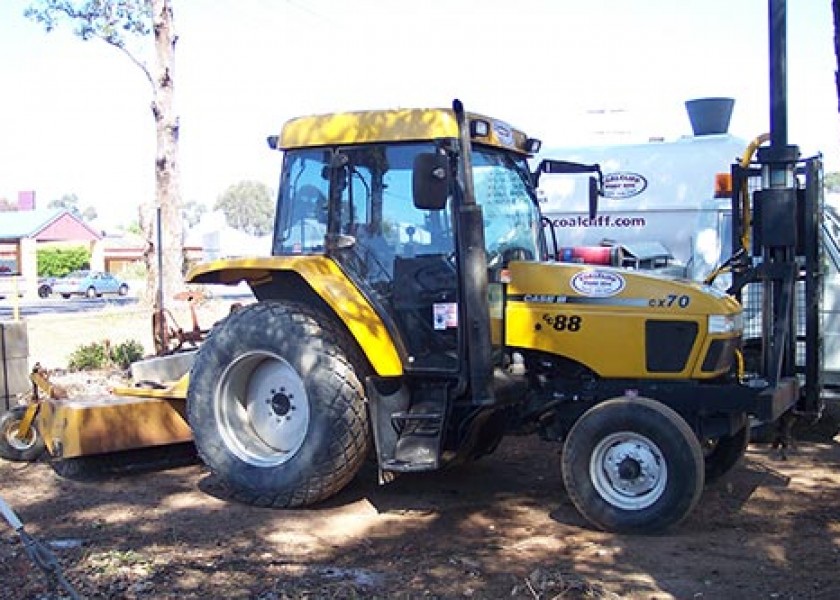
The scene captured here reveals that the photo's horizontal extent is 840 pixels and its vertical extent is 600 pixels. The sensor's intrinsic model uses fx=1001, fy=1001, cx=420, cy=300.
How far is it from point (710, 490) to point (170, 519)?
11.8 ft

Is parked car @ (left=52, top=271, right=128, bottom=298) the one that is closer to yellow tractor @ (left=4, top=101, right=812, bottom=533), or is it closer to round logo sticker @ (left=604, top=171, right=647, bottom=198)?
round logo sticker @ (left=604, top=171, right=647, bottom=198)

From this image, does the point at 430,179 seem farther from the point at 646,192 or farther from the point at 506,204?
the point at 646,192

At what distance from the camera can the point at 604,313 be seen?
6.15 metres

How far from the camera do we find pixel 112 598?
4703 millimetres

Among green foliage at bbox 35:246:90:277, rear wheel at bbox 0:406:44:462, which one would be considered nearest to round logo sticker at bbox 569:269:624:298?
rear wheel at bbox 0:406:44:462

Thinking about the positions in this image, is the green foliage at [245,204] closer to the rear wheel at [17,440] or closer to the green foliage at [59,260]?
the green foliage at [59,260]

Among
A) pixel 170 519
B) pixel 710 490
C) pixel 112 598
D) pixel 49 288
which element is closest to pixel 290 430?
pixel 170 519

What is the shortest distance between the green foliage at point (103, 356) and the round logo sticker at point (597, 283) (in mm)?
8126

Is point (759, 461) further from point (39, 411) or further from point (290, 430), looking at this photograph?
point (39, 411)

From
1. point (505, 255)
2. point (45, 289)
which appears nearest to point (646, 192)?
point (505, 255)

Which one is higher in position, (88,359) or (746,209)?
(746,209)

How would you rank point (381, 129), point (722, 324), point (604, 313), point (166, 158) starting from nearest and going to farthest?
point (722, 324), point (604, 313), point (381, 129), point (166, 158)

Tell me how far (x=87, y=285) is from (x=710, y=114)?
4054cm

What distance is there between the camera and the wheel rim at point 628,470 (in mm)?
5738
